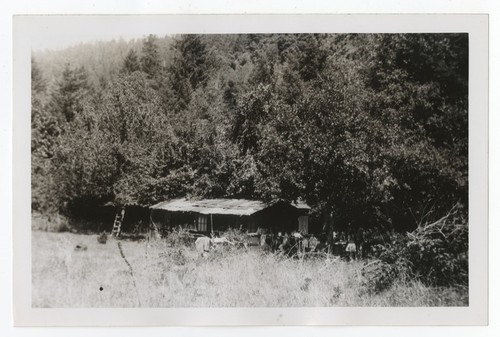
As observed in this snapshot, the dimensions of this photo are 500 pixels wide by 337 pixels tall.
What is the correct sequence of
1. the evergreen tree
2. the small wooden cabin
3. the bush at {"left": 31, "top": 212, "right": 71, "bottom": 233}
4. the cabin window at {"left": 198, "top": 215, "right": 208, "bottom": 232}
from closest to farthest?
the bush at {"left": 31, "top": 212, "right": 71, "bottom": 233}
the evergreen tree
the small wooden cabin
the cabin window at {"left": 198, "top": 215, "right": 208, "bottom": 232}

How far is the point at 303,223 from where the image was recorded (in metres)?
7.98

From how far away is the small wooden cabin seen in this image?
796 cm

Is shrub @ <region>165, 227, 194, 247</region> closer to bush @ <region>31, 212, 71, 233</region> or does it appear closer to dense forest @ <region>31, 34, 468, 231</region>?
dense forest @ <region>31, 34, 468, 231</region>

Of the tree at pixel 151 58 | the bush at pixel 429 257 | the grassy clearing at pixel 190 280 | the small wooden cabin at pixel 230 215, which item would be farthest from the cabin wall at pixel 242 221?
the tree at pixel 151 58

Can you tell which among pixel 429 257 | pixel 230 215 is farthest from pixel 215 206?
pixel 429 257

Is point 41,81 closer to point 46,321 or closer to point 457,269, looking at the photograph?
point 46,321

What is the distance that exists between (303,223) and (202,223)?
150 cm

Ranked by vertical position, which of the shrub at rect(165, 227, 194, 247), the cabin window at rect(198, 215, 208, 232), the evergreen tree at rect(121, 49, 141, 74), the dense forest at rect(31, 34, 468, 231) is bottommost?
the shrub at rect(165, 227, 194, 247)

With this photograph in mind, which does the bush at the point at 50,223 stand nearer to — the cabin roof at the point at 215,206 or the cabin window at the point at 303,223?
the cabin roof at the point at 215,206

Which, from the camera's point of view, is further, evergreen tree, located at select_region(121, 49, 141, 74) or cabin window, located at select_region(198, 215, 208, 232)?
cabin window, located at select_region(198, 215, 208, 232)

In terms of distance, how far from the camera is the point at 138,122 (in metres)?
8.05

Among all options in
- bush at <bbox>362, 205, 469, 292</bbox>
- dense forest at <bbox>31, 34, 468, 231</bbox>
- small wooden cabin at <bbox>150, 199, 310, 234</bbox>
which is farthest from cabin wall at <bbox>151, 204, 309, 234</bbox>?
bush at <bbox>362, 205, 469, 292</bbox>

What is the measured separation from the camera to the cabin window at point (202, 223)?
8102 mm

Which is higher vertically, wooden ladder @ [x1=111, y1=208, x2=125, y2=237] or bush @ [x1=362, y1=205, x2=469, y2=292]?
wooden ladder @ [x1=111, y1=208, x2=125, y2=237]
